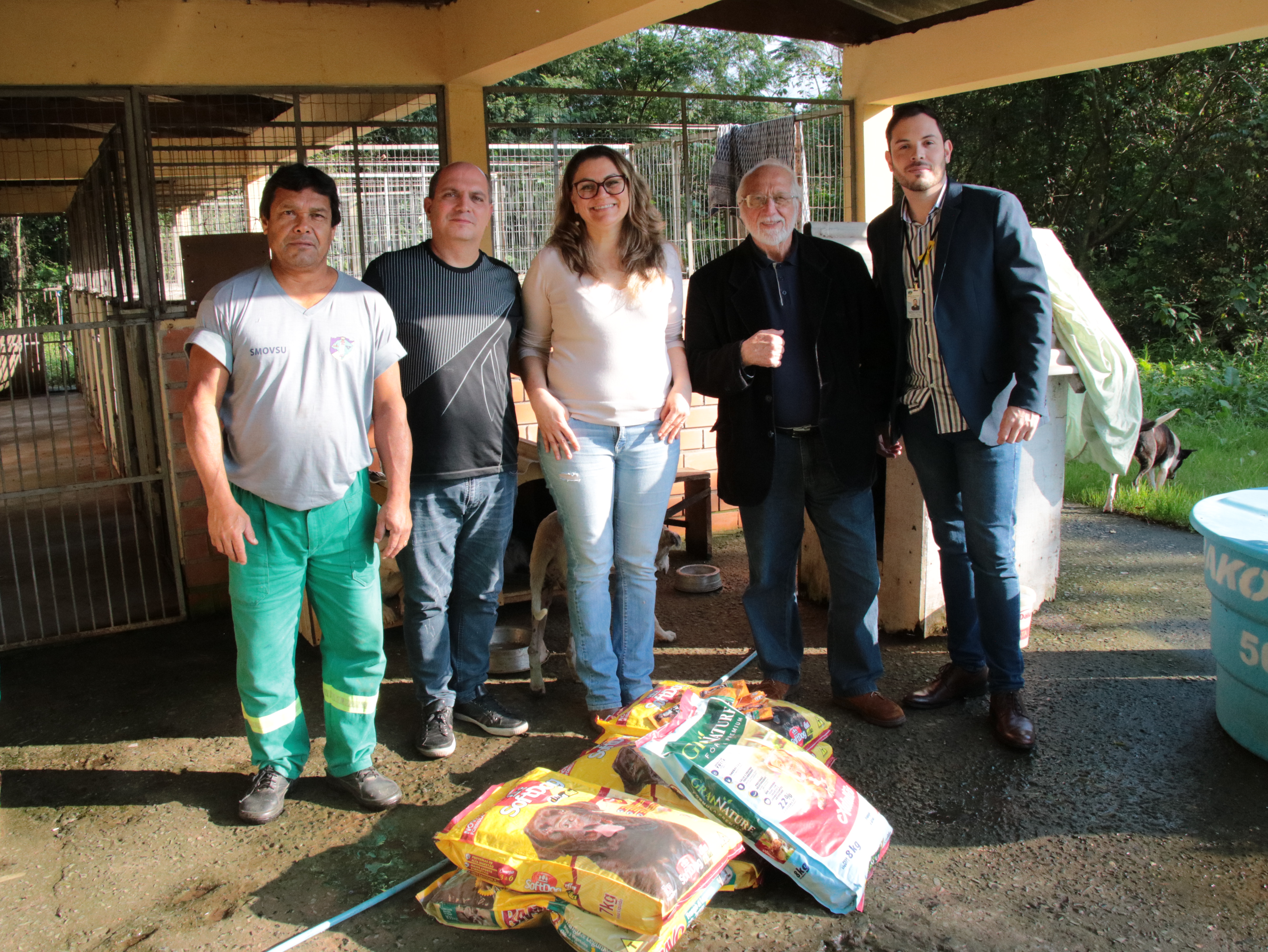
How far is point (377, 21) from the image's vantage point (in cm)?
525

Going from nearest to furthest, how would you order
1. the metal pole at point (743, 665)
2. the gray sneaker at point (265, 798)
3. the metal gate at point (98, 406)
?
the gray sneaker at point (265, 798)
the metal pole at point (743, 665)
the metal gate at point (98, 406)

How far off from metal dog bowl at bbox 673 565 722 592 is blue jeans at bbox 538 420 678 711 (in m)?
1.64

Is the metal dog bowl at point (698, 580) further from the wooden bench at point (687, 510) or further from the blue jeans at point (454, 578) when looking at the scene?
the blue jeans at point (454, 578)

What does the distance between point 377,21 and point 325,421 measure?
3.17 metres

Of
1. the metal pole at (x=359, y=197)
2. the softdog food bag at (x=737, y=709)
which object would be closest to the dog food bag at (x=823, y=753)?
the softdog food bag at (x=737, y=709)

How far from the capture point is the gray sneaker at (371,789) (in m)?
3.23

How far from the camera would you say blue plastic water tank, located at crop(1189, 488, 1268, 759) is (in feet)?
10.3

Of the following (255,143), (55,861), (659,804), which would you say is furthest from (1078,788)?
(255,143)

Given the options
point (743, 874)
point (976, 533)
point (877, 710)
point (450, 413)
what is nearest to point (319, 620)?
point (450, 413)

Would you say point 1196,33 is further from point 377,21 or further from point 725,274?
point 377,21

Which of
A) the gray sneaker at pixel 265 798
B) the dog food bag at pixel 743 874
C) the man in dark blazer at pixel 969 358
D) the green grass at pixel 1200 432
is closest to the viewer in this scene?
the dog food bag at pixel 743 874

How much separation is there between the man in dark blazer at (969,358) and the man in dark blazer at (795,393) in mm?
151

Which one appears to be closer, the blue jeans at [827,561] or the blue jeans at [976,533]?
the blue jeans at [976,533]

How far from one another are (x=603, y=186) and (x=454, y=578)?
1.46 m
